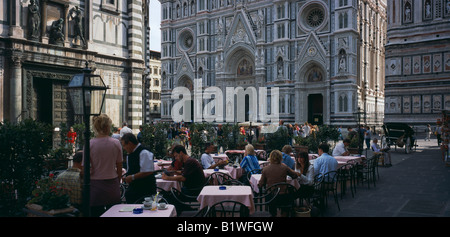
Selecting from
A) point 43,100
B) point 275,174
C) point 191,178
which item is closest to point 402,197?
point 275,174

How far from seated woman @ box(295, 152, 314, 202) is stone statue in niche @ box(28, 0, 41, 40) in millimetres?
11239

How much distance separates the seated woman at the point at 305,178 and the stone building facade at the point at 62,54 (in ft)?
34.8

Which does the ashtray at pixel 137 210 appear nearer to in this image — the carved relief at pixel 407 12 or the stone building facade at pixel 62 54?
the stone building facade at pixel 62 54

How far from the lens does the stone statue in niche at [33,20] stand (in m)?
13.0

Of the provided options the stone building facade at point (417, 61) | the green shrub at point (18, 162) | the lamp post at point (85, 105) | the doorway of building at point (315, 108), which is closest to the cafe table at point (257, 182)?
the lamp post at point (85, 105)

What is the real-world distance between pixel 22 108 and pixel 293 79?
2935 cm

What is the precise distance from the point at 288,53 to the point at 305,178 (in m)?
32.6

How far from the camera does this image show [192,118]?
4797 centimetres

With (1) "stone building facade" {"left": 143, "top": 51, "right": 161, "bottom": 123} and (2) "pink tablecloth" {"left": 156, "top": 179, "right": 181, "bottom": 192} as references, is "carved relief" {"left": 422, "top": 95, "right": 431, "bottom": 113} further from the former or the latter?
(1) "stone building facade" {"left": 143, "top": 51, "right": 161, "bottom": 123}

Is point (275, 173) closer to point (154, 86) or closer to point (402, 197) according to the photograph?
point (402, 197)

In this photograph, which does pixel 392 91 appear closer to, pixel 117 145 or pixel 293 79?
pixel 293 79

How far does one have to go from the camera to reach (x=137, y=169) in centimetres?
528

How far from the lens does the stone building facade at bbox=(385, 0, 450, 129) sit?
26297mm

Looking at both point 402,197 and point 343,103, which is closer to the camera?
point 402,197
